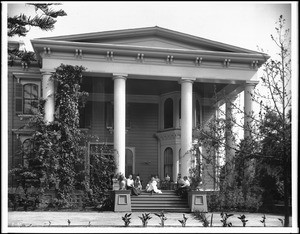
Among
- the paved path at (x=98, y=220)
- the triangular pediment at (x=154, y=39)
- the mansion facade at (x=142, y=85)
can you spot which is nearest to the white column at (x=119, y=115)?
the mansion facade at (x=142, y=85)

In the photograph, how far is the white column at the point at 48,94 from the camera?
78.9 feet

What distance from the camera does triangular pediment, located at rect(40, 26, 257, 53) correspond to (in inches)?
941

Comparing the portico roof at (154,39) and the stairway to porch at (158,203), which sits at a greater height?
the portico roof at (154,39)

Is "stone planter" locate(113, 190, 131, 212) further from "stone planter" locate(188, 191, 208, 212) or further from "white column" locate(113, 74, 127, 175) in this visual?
"stone planter" locate(188, 191, 208, 212)

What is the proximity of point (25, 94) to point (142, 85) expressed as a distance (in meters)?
6.44

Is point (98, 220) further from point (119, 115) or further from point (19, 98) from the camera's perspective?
point (19, 98)

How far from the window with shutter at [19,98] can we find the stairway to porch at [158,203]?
28.5 ft

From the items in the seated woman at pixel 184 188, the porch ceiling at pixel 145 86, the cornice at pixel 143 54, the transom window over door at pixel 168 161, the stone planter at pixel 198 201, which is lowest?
the stone planter at pixel 198 201

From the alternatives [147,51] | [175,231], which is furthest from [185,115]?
[175,231]

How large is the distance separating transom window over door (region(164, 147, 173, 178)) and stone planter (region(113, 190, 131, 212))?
764 cm

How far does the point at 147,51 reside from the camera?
24.4 metres

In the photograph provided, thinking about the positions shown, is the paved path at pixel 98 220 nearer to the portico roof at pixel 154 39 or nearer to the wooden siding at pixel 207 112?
the portico roof at pixel 154 39

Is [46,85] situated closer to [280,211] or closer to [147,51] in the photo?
[147,51]

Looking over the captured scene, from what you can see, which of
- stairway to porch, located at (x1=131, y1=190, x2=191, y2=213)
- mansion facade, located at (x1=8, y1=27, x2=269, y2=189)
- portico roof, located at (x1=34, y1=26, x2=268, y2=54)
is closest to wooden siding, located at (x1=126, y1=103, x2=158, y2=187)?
mansion facade, located at (x1=8, y1=27, x2=269, y2=189)
